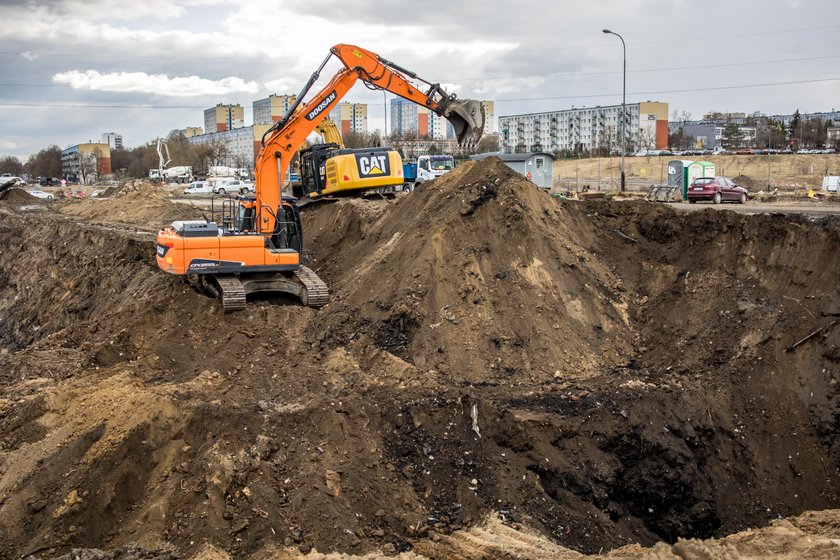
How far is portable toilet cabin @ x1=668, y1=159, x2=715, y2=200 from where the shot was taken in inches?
1187

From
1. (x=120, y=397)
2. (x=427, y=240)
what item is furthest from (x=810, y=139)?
(x=120, y=397)

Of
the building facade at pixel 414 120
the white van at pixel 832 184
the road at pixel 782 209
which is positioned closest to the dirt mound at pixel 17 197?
the road at pixel 782 209

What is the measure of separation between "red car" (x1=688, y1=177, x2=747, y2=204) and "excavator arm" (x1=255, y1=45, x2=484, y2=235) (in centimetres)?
1320

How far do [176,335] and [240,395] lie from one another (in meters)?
2.77

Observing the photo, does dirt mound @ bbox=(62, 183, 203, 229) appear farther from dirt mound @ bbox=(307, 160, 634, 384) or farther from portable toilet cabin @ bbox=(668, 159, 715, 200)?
portable toilet cabin @ bbox=(668, 159, 715, 200)

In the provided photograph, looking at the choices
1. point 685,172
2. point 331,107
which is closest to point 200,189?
point 685,172

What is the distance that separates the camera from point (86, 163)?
88312 millimetres

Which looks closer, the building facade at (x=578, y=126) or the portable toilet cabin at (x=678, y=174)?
the portable toilet cabin at (x=678, y=174)

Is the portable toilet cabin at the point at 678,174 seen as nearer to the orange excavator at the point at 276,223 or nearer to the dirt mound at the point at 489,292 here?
the orange excavator at the point at 276,223

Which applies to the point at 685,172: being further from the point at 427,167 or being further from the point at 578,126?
the point at 578,126

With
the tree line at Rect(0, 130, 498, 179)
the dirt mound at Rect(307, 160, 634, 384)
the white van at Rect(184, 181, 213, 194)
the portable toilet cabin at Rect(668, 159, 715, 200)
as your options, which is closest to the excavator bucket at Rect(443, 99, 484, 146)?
the dirt mound at Rect(307, 160, 634, 384)

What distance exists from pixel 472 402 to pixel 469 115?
817 centimetres

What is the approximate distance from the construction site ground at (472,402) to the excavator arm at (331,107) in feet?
5.97

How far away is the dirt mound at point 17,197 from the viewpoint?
3768cm
